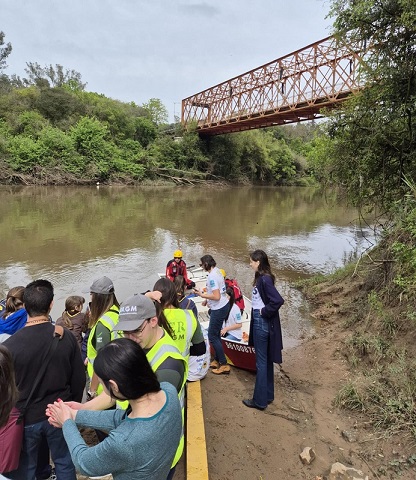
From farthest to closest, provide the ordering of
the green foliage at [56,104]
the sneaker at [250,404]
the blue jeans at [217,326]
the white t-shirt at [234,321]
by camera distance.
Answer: the green foliage at [56,104] < the white t-shirt at [234,321] < the blue jeans at [217,326] < the sneaker at [250,404]

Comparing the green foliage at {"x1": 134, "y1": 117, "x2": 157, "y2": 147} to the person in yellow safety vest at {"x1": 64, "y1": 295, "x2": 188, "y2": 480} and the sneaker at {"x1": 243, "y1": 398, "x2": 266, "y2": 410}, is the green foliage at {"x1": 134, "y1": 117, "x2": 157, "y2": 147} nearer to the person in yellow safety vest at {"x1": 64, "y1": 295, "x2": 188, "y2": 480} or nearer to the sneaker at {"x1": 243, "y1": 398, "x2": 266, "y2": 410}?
the sneaker at {"x1": 243, "y1": 398, "x2": 266, "y2": 410}

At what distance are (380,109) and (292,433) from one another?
494 cm

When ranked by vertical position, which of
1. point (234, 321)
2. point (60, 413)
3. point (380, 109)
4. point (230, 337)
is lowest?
point (230, 337)

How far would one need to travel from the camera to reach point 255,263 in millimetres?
3193

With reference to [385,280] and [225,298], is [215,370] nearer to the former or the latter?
[225,298]

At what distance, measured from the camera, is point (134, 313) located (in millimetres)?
1807

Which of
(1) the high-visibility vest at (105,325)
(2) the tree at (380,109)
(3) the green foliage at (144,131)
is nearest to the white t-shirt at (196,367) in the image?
(1) the high-visibility vest at (105,325)

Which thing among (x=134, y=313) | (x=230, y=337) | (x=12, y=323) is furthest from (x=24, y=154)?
(x=134, y=313)

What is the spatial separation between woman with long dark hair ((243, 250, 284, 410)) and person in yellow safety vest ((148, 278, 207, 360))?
2.74ft

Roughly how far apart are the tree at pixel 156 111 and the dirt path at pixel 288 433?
151 feet

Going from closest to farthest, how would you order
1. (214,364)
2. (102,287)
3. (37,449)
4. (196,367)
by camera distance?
1. (37,449)
2. (102,287)
3. (196,367)
4. (214,364)

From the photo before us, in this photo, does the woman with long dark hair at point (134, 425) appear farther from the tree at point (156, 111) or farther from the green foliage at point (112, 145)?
the tree at point (156, 111)

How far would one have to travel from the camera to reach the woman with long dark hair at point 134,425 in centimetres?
127

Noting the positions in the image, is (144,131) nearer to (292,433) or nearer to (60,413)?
(292,433)
